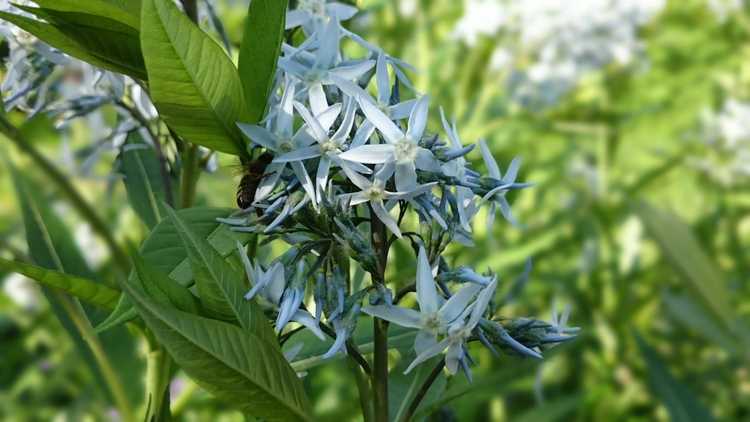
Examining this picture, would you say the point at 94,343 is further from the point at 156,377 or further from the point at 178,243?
the point at 178,243

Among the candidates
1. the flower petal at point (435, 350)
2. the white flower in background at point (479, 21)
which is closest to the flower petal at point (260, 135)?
the flower petal at point (435, 350)

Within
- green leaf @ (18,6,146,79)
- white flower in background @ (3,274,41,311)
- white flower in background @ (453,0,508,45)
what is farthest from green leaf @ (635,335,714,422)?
white flower in background @ (3,274,41,311)

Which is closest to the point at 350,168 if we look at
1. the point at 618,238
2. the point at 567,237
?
the point at 567,237

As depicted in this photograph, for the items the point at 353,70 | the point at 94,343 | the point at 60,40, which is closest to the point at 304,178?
the point at 353,70

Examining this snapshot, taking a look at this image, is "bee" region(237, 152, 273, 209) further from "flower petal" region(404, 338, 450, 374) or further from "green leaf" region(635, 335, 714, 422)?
"green leaf" region(635, 335, 714, 422)

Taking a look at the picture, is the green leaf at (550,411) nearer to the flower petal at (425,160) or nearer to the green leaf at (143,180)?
the green leaf at (143,180)
